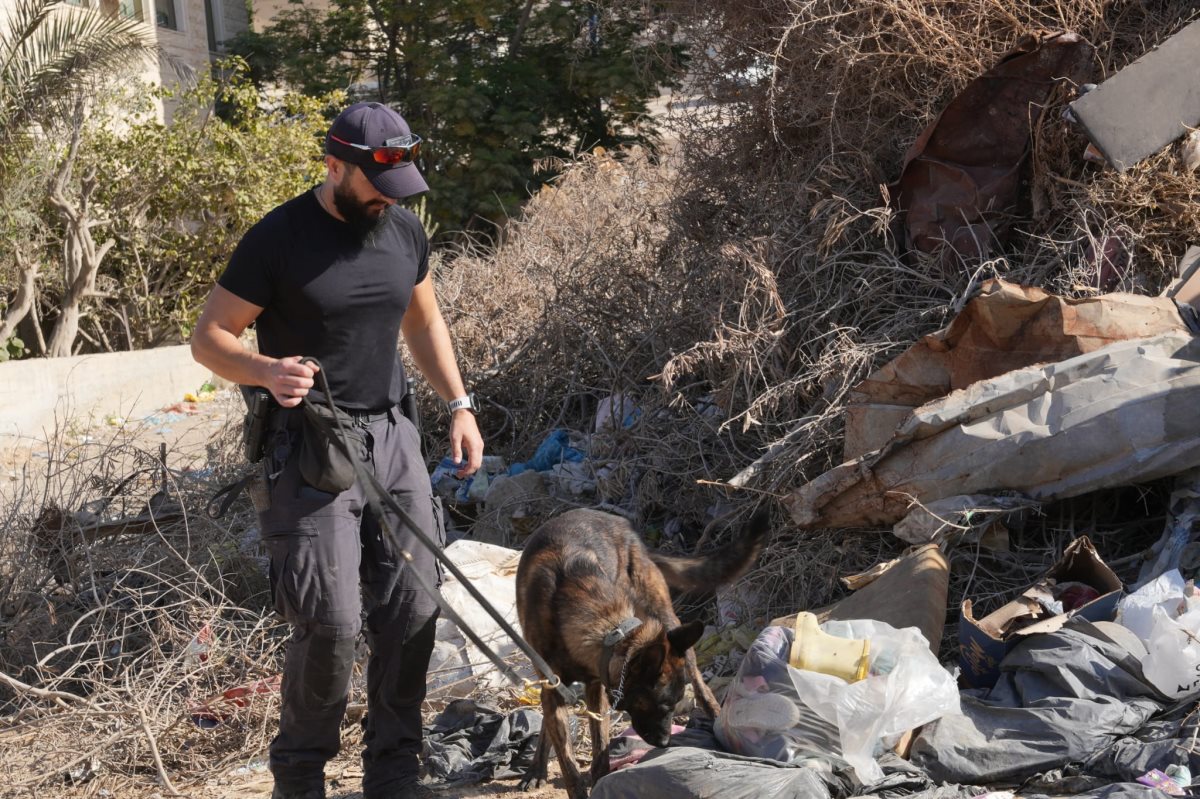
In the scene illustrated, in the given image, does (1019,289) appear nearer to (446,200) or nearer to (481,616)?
(481,616)

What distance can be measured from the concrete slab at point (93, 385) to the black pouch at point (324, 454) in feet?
26.1

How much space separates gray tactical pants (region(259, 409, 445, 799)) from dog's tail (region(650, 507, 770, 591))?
1005mm

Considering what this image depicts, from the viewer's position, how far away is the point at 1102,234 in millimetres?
5309

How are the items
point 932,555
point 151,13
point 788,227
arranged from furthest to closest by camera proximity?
point 151,13 → point 788,227 → point 932,555

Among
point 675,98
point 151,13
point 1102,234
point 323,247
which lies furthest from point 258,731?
point 151,13

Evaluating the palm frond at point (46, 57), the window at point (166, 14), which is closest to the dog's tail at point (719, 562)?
the palm frond at point (46, 57)

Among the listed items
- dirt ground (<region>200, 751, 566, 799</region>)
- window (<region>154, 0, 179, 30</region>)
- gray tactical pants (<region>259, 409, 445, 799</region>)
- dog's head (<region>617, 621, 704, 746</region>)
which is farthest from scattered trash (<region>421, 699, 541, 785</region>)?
window (<region>154, 0, 179, 30</region>)

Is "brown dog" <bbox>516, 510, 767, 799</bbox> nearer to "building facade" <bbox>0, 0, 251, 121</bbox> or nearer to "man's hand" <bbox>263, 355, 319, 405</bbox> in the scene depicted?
"man's hand" <bbox>263, 355, 319, 405</bbox>

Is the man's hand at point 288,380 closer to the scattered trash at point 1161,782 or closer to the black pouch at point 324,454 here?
the black pouch at point 324,454

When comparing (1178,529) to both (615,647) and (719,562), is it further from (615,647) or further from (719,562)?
(615,647)

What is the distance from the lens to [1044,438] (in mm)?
4418

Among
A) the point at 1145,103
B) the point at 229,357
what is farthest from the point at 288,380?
the point at 1145,103

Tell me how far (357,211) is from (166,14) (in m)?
17.3

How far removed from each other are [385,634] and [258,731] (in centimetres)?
120
